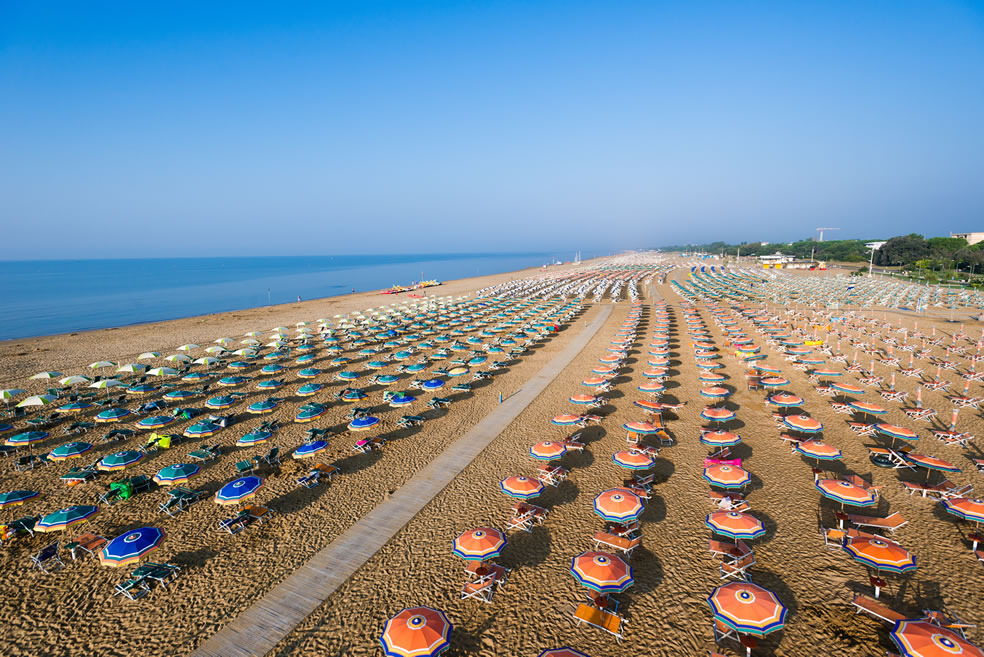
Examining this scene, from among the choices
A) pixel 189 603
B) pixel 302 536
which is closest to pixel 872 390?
pixel 302 536

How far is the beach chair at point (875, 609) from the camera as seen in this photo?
8805 mm

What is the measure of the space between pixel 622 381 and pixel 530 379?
5.57 meters

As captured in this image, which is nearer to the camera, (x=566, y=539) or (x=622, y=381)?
(x=566, y=539)

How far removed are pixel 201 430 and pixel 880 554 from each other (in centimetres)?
2359

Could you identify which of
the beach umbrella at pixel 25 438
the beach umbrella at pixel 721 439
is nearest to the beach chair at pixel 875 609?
the beach umbrella at pixel 721 439

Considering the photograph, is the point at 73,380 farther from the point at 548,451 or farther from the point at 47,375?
the point at 548,451

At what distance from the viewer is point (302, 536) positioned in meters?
12.4

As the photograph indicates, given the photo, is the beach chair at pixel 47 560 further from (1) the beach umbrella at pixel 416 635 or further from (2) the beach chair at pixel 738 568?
(2) the beach chair at pixel 738 568

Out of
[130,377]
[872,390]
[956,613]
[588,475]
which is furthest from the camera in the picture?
[130,377]

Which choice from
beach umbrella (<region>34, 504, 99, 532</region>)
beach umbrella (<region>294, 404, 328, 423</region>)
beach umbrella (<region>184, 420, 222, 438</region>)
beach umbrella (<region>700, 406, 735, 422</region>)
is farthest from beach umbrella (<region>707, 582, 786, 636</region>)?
beach umbrella (<region>184, 420, 222, 438</region>)

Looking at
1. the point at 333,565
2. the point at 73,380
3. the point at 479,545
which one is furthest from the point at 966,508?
the point at 73,380

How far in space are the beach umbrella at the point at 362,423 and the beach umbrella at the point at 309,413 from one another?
2.79 metres

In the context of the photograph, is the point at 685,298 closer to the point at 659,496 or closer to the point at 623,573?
the point at 659,496

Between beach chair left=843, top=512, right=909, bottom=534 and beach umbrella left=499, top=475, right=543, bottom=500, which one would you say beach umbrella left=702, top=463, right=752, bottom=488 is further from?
beach umbrella left=499, top=475, right=543, bottom=500
